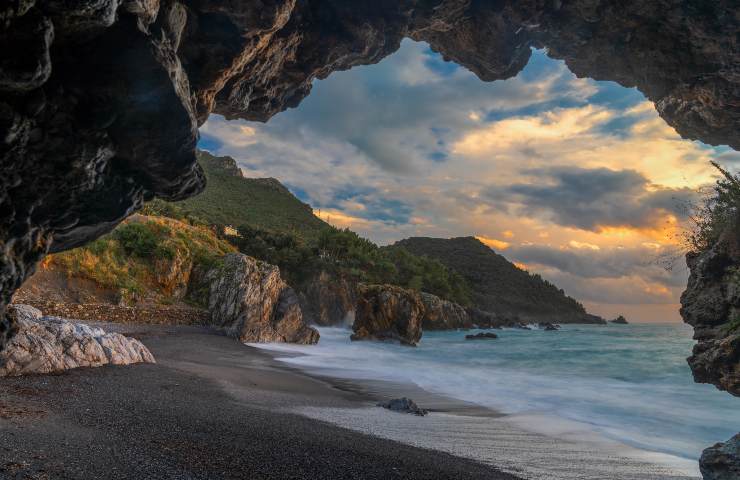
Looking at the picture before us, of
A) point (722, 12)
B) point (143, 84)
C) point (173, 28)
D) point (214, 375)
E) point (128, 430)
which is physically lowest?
→ point (214, 375)

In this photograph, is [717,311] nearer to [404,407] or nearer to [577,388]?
[404,407]

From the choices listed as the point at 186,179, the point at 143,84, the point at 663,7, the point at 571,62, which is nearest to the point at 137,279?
the point at 186,179

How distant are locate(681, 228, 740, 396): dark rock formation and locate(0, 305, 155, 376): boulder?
455 inches

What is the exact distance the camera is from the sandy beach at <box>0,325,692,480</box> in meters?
4.14

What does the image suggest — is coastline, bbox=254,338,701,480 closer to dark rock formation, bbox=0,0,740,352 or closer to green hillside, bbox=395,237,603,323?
dark rock formation, bbox=0,0,740,352

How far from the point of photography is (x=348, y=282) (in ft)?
158

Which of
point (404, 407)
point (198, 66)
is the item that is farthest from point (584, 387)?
point (198, 66)

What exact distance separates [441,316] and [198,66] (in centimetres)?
5656

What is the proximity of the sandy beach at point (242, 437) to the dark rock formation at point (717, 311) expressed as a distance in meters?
1.87

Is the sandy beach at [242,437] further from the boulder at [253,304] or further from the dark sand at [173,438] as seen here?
the boulder at [253,304]

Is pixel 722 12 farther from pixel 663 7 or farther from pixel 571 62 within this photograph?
pixel 571 62

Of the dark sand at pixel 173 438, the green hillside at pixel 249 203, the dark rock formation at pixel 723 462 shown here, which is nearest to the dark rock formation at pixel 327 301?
the green hillside at pixel 249 203

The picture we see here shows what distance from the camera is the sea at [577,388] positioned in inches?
393

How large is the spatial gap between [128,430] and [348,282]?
4330 centimetres
